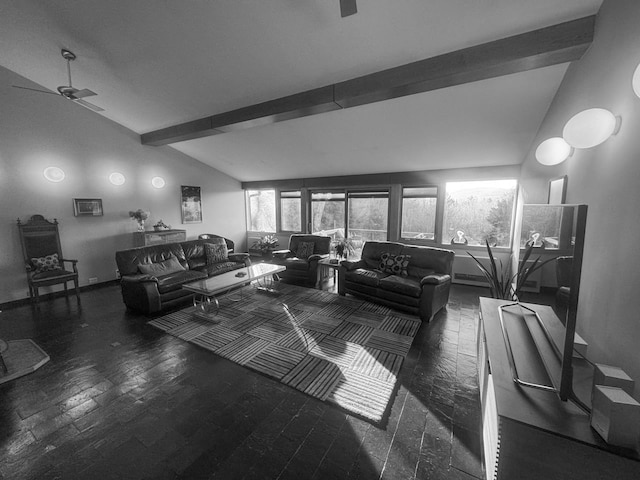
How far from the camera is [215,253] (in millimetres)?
5480

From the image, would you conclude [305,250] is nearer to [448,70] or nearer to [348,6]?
[448,70]

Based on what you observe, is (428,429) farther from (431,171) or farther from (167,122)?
(167,122)

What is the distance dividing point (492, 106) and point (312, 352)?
3795mm

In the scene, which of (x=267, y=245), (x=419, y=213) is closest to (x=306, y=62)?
(x=419, y=213)

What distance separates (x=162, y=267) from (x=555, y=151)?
18.0 ft

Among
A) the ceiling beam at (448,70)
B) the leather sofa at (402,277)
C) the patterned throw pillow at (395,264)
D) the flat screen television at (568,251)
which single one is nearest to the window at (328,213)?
the leather sofa at (402,277)

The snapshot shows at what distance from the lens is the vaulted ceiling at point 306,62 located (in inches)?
92.5

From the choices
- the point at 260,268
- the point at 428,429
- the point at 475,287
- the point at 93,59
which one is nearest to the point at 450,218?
the point at 475,287

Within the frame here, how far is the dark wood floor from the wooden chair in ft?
6.35

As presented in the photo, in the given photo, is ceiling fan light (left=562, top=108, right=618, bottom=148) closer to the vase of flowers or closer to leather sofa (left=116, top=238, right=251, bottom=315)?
leather sofa (left=116, top=238, right=251, bottom=315)

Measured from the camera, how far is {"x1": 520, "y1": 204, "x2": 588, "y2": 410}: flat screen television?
1234 millimetres

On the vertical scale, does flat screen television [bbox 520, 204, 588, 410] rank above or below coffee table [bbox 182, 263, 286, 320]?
above

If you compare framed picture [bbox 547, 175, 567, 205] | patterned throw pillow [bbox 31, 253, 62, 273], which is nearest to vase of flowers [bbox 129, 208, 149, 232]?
patterned throw pillow [bbox 31, 253, 62, 273]

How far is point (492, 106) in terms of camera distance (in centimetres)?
334
